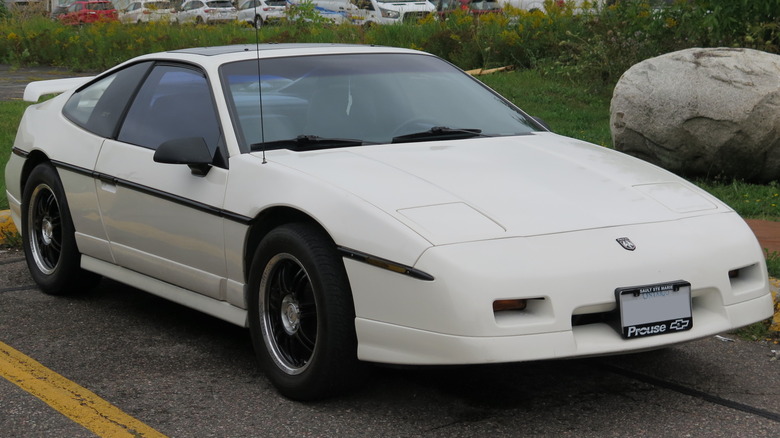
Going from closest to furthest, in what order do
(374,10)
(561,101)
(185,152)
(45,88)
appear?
(185,152)
(45,88)
(561,101)
(374,10)

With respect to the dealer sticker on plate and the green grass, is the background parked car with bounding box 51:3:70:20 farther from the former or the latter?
the dealer sticker on plate

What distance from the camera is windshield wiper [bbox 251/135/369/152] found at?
4781mm

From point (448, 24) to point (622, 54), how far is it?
16.5ft

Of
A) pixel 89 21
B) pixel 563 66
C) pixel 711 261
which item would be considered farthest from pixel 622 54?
pixel 89 21

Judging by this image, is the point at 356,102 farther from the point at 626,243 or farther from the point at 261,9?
the point at 261,9

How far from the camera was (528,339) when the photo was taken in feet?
12.3

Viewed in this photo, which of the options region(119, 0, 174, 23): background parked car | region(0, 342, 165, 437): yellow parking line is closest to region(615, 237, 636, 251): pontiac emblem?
region(0, 342, 165, 437): yellow parking line

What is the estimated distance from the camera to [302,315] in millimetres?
4289

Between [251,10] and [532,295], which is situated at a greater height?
[532,295]

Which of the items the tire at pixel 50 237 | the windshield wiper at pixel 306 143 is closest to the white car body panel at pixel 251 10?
the tire at pixel 50 237

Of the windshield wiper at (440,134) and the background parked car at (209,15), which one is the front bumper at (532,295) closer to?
the windshield wiper at (440,134)

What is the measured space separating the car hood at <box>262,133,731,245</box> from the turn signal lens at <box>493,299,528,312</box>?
0.81 ft

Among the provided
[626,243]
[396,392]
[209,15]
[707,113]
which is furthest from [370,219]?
[209,15]

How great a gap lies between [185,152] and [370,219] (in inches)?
44.7
